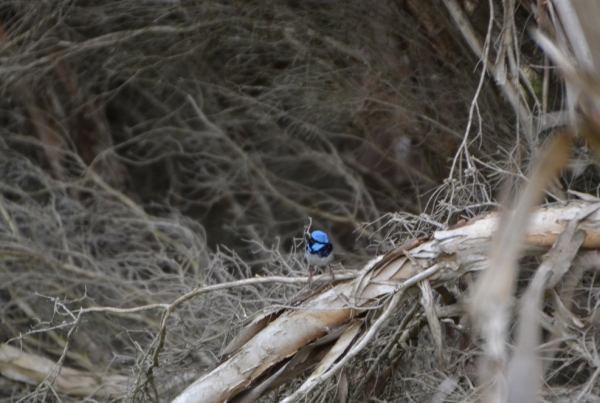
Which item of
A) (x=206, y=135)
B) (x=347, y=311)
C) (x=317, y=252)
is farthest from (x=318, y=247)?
(x=206, y=135)

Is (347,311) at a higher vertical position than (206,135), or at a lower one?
higher

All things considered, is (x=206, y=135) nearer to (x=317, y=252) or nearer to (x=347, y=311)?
(x=317, y=252)

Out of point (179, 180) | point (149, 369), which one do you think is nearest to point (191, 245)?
point (179, 180)

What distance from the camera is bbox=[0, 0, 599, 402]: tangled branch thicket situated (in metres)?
6.00

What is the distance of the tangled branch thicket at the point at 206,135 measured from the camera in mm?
6004

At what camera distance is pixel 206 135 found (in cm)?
825

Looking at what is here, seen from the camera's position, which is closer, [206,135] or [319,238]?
[319,238]

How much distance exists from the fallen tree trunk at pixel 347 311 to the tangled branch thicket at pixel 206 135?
0.93 meters

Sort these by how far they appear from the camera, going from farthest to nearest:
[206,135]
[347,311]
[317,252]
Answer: [206,135] → [317,252] → [347,311]

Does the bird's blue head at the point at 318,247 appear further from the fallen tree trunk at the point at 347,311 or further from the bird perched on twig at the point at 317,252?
the fallen tree trunk at the point at 347,311

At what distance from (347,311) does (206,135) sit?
15.7 ft

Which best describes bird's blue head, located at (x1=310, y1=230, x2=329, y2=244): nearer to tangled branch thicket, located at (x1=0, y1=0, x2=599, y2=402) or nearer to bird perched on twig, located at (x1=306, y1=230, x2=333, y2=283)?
bird perched on twig, located at (x1=306, y1=230, x2=333, y2=283)

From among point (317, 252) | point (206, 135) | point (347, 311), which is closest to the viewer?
point (347, 311)

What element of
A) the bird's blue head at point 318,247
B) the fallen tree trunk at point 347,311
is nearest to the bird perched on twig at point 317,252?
the bird's blue head at point 318,247
